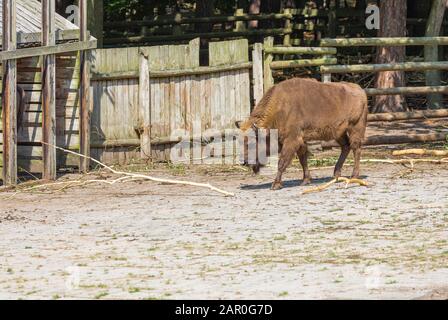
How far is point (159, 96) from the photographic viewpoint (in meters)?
18.4

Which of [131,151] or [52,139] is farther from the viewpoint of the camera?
[131,151]

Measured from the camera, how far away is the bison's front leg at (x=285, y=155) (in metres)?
15.4

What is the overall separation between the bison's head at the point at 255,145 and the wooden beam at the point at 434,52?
829 centimetres

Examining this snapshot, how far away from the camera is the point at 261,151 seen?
15.6m

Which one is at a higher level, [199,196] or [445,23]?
[445,23]

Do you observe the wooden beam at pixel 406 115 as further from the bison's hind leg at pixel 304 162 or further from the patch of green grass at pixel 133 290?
the patch of green grass at pixel 133 290

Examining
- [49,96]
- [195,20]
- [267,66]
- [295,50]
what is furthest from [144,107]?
[195,20]

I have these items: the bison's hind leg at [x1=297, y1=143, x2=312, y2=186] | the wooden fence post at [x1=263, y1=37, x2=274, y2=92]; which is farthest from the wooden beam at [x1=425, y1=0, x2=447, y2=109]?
the bison's hind leg at [x1=297, y1=143, x2=312, y2=186]

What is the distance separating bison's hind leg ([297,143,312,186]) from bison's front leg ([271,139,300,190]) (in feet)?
0.64

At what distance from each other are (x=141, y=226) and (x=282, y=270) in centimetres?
302

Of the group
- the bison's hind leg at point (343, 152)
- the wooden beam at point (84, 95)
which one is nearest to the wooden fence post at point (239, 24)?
the wooden beam at point (84, 95)

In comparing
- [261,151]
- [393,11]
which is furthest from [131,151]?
[393,11]

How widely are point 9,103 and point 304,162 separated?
3.58m

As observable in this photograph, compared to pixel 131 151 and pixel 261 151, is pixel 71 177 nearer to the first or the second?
pixel 131 151
